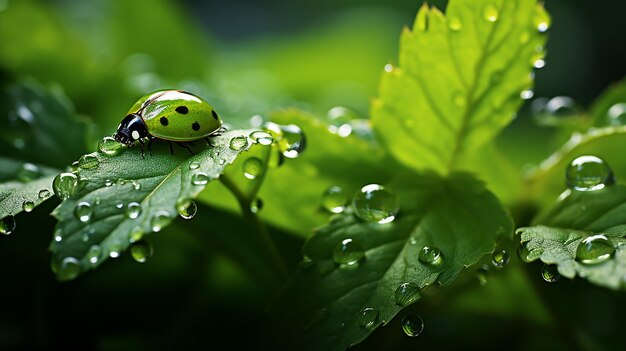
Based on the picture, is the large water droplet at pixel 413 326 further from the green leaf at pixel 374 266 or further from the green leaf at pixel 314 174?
the green leaf at pixel 314 174

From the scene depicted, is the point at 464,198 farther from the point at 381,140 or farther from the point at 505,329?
the point at 505,329

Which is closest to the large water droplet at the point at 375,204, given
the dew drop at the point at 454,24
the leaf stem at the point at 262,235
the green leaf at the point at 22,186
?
the leaf stem at the point at 262,235

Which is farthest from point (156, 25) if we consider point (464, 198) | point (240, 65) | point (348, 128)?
point (464, 198)

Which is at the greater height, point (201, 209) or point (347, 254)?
point (201, 209)

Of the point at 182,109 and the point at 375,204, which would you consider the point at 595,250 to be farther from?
the point at 182,109

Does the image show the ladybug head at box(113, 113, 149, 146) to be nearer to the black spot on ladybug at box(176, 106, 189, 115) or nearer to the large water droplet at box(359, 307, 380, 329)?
the black spot on ladybug at box(176, 106, 189, 115)

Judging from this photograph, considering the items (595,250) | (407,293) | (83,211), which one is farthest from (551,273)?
(83,211)
